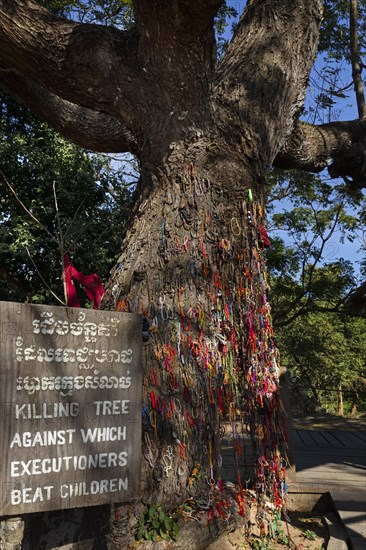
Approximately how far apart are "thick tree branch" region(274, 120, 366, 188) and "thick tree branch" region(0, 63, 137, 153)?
176cm

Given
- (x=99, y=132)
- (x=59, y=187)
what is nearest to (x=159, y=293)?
(x=99, y=132)

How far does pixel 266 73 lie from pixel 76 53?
5.03ft

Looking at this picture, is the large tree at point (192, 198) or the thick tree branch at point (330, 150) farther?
the thick tree branch at point (330, 150)

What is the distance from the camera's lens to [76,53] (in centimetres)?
433

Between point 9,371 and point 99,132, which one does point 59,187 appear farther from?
point 9,371

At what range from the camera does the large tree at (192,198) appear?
12.5 ft

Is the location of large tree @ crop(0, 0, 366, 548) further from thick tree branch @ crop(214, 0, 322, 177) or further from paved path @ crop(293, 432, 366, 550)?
paved path @ crop(293, 432, 366, 550)

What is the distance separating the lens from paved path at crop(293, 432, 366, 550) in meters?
4.87

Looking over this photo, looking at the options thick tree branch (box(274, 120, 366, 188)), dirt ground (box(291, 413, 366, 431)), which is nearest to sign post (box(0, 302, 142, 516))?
thick tree branch (box(274, 120, 366, 188))

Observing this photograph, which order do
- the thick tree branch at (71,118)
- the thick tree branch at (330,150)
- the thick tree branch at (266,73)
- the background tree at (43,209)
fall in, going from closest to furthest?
the thick tree branch at (266,73) → the thick tree branch at (71,118) → the thick tree branch at (330,150) → the background tree at (43,209)

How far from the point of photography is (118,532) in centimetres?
343

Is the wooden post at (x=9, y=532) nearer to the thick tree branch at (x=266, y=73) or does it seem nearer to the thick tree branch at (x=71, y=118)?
the thick tree branch at (x=266, y=73)

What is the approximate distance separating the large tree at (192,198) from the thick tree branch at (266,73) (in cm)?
1

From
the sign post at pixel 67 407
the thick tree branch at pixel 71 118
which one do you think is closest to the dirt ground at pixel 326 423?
the thick tree branch at pixel 71 118
